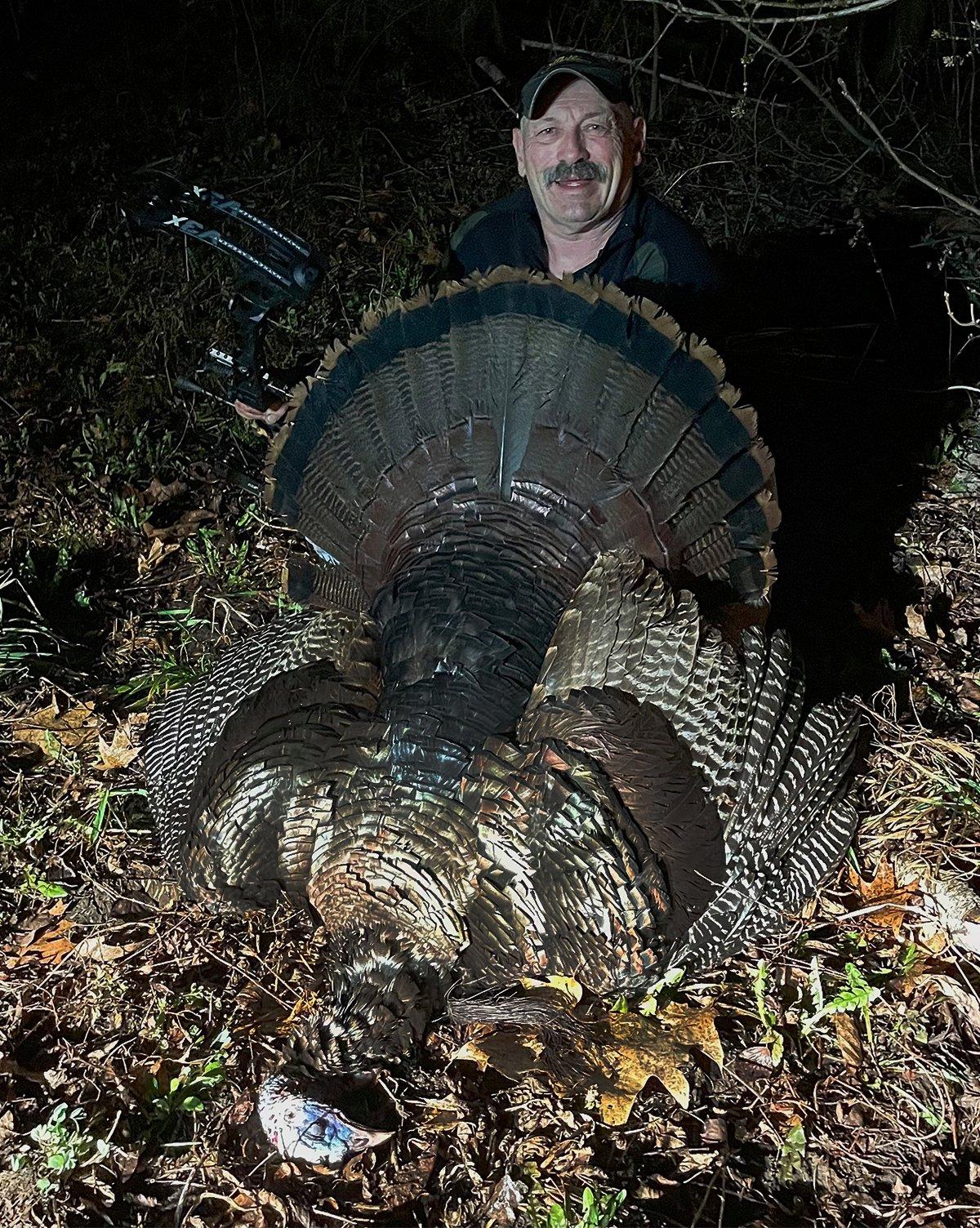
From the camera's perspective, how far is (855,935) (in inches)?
126

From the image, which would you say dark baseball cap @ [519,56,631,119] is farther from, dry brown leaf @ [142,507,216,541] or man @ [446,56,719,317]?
dry brown leaf @ [142,507,216,541]

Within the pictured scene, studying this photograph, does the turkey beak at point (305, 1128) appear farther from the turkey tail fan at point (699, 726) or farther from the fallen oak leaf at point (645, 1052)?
the turkey tail fan at point (699, 726)

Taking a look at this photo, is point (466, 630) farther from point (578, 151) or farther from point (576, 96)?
point (576, 96)

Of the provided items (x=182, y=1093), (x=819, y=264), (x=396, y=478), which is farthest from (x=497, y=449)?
(x=819, y=264)

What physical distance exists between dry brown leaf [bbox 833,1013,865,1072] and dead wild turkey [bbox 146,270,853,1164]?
1.00 ft

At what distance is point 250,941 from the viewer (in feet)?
10.6

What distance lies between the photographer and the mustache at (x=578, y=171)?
4137 millimetres

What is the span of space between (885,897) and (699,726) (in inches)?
36.8

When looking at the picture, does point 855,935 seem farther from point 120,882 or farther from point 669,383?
point 120,882

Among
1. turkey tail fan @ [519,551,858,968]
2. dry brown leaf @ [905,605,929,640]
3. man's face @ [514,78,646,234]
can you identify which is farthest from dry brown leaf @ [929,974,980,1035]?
man's face @ [514,78,646,234]

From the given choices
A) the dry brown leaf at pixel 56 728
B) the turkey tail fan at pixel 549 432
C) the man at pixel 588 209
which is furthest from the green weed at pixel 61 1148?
the man at pixel 588 209

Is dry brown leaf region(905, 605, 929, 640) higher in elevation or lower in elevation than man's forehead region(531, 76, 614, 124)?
lower

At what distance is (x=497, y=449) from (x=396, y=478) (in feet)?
1.10

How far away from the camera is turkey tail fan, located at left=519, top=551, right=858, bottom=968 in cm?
280
